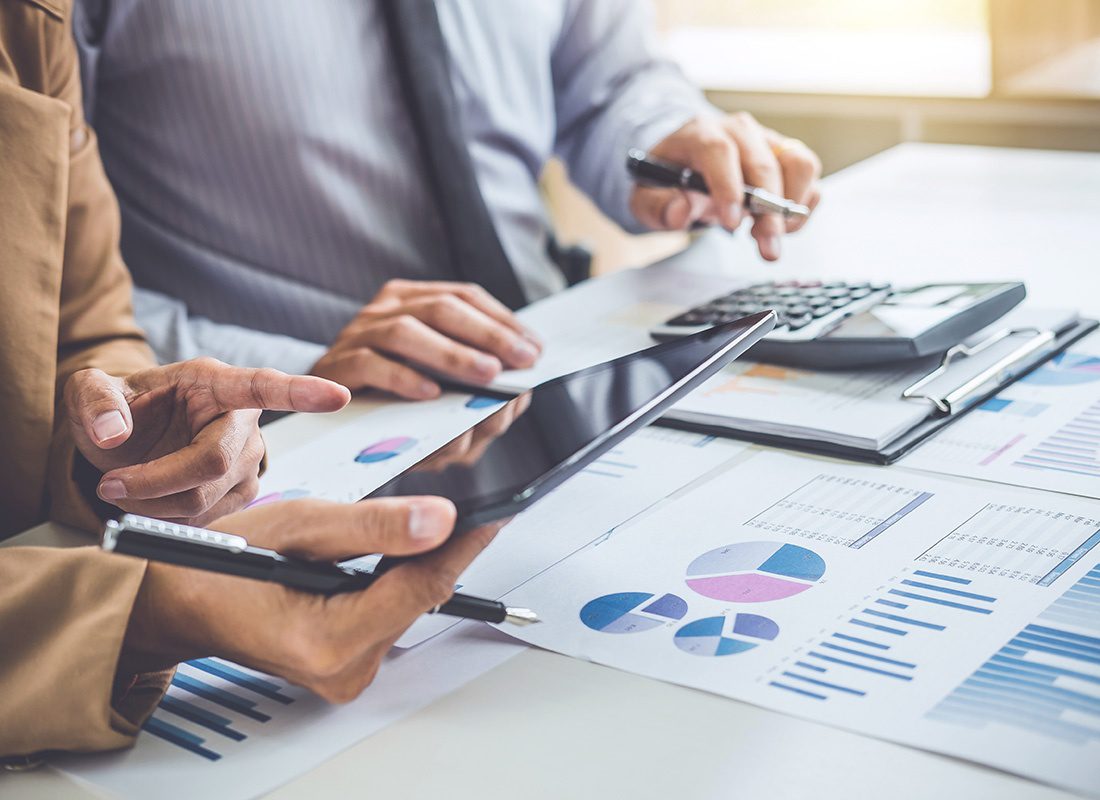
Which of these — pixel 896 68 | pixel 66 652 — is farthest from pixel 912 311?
pixel 896 68

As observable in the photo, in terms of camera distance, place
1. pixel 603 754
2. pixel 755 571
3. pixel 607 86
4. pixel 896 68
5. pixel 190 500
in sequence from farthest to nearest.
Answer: pixel 896 68 < pixel 607 86 < pixel 190 500 < pixel 755 571 < pixel 603 754

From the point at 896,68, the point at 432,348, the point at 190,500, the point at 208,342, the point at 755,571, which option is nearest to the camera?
the point at 755,571

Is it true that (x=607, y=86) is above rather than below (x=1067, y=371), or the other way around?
above

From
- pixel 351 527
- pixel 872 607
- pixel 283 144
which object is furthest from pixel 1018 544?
pixel 283 144

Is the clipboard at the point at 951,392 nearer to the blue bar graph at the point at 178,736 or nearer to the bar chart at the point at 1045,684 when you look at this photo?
the bar chart at the point at 1045,684

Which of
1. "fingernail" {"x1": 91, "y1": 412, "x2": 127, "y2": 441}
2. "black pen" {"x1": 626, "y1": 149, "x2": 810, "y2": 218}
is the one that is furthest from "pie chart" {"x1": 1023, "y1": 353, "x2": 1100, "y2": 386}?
"fingernail" {"x1": 91, "y1": 412, "x2": 127, "y2": 441}

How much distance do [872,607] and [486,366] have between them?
42 cm

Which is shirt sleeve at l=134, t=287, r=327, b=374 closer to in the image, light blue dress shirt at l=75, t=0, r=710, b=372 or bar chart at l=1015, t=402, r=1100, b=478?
light blue dress shirt at l=75, t=0, r=710, b=372

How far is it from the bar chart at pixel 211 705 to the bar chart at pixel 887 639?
0.23 meters

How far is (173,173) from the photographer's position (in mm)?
1283

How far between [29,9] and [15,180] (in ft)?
0.49

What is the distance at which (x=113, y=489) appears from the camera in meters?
0.65

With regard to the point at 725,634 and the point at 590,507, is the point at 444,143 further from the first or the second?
the point at 725,634

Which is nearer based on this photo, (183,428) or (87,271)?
(183,428)
